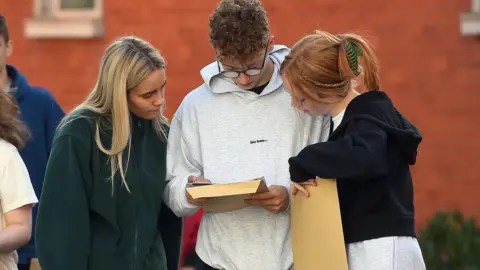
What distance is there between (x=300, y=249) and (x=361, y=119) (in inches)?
21.0

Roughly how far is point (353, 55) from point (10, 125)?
56.6 inches

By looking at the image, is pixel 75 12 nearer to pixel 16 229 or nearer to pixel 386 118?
pixel 16 229

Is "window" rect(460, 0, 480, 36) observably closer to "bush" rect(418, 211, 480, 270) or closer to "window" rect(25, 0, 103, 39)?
"bush" rect(418, 211, 480, 270)

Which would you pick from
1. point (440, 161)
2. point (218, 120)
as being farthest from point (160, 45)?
point (218, 120)

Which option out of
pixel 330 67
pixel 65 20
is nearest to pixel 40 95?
pixel 330 67

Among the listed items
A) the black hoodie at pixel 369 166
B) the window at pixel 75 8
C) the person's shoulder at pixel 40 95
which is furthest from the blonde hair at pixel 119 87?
the window at pixel 75 8

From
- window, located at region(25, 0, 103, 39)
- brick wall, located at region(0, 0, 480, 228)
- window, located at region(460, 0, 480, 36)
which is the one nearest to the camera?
window, located at region(460, 0, 480, 36)

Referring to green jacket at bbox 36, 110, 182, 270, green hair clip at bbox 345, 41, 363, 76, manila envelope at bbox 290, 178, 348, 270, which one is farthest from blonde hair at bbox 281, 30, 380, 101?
green jacket at bbox 36, 110, 182, 270

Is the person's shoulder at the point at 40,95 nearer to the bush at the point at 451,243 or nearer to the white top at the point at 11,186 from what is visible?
the white top at the point at 11,186

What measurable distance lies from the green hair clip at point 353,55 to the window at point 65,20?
4959 millimetres

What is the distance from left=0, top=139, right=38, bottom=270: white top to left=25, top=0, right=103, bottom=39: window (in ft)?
14.4

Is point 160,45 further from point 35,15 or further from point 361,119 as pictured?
→ point 361,119

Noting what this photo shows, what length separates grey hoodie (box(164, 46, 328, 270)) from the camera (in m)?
4.17

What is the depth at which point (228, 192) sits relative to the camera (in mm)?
3938
